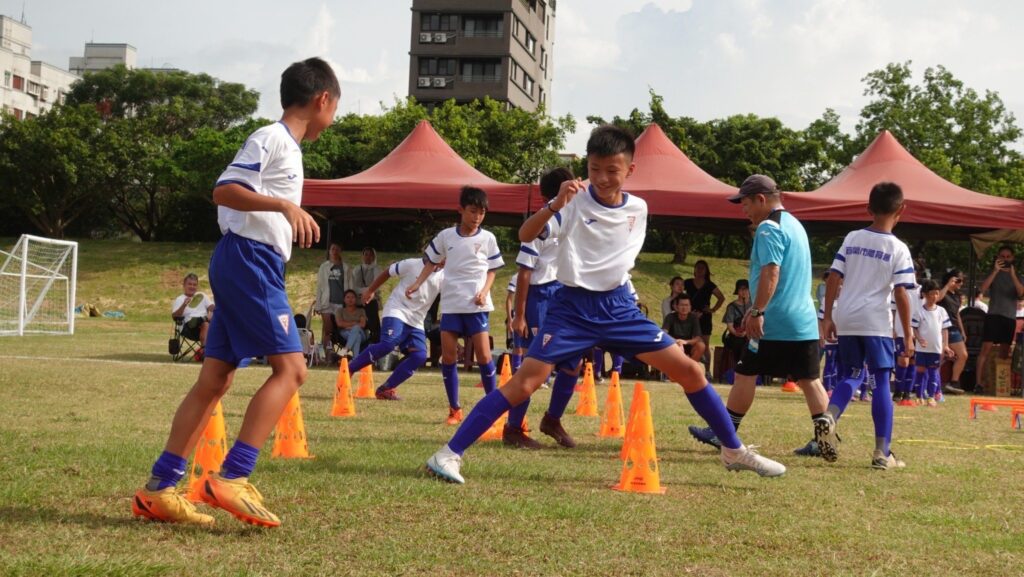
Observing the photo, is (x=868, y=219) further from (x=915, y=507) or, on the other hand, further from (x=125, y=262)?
(x=125, y=262)

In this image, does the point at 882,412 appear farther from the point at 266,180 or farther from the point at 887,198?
the point at 266,180

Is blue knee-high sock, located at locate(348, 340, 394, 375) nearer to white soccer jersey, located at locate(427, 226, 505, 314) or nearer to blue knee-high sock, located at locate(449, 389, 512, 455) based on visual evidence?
white soccer jersey, located at locate(427, 226, 505, 314)

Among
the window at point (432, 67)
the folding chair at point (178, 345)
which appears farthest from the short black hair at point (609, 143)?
the window at point (432, 67)

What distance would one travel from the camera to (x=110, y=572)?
10.9 feet

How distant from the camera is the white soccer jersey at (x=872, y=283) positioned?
23.2 feet

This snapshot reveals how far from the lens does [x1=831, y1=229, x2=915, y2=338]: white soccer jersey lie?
7.06 meters

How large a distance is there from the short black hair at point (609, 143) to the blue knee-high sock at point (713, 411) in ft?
4.56

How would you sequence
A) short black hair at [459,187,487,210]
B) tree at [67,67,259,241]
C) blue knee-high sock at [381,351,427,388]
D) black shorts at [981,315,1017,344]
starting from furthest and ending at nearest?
tree at [67,67,259,241]
black shorts at [981,315,1017,344]
blue knee-high sock at [381,351,427,388]
short black hair at [459,187,487,210]

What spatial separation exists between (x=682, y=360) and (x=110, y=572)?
3319 mm

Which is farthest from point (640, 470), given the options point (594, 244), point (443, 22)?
point (443, 22)

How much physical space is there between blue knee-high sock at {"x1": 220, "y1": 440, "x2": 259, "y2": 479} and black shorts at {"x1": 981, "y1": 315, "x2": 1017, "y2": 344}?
49.2 ft

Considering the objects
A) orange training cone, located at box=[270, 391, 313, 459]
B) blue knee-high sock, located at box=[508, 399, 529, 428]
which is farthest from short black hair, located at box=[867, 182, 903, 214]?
orange training cone, located at box=[270, 391, 313, 459]

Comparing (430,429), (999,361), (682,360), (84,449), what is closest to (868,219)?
(999,361)

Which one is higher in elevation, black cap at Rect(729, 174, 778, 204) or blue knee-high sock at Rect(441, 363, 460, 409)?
black cap at Rect(729, 174, 778, 204)
